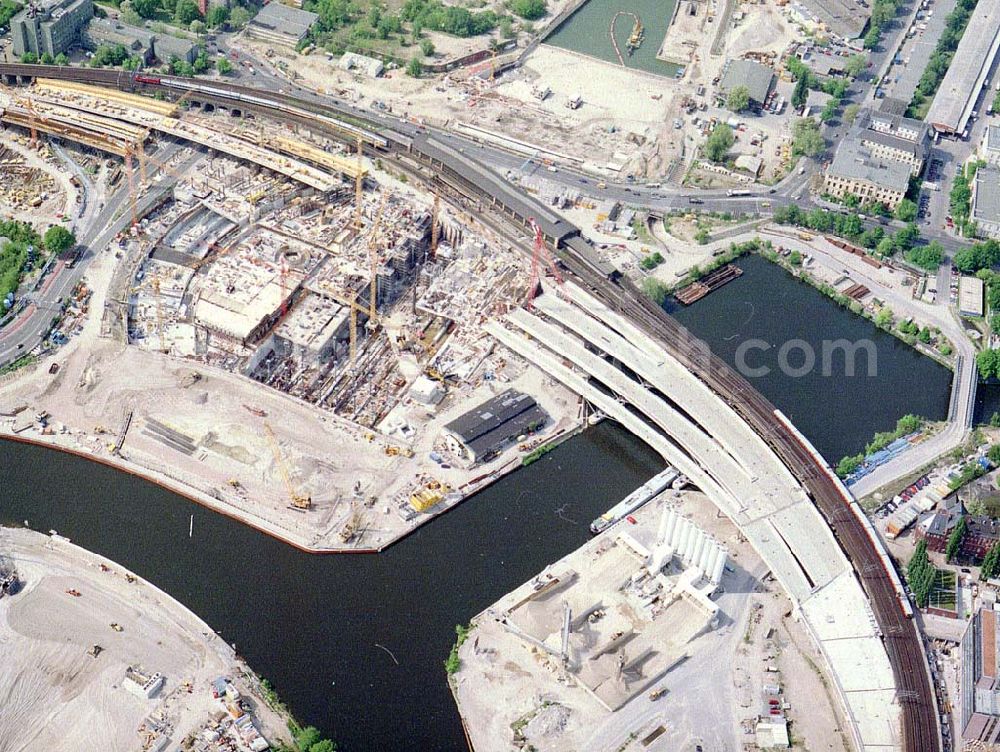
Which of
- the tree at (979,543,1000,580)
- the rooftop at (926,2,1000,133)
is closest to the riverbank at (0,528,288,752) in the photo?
the tree at (979,543,1000,580)

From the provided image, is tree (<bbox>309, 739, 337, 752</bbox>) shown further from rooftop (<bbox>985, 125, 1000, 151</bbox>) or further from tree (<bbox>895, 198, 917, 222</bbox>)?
rooftop (<bbox>985, 125, 1000, 151</bbox>)

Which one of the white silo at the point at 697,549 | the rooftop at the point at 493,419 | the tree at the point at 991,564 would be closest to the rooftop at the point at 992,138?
the tree at the point at 991,564

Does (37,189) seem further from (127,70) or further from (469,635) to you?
(469,635)

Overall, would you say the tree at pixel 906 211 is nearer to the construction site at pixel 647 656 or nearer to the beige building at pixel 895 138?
the beige building at pixel 895 138

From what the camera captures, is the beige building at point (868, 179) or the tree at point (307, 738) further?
the beige building at point (868, 179)

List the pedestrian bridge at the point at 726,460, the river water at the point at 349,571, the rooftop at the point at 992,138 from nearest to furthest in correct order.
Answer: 1. the river water at the point at 349,571
2. the pedestrian bridge at the point at 726,460
3. the rooftop at the point at 992,138
